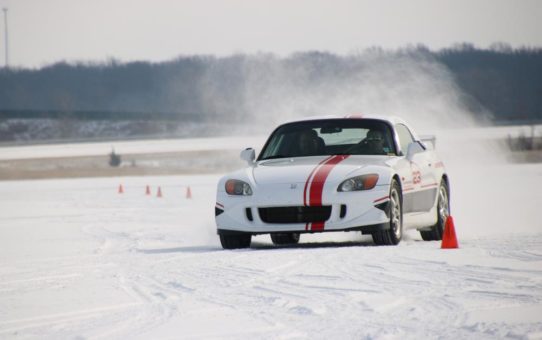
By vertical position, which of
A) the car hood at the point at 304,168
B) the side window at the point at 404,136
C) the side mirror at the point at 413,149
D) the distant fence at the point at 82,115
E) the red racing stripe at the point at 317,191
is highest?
the distant fence at the point at 82,115

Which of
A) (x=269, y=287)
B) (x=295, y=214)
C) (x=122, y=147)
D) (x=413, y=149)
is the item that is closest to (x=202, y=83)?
(x=122, y=147)

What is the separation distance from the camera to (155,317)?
6973 millimetres

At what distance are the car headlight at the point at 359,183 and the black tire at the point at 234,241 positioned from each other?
1220 millimetres

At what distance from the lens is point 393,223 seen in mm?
11398

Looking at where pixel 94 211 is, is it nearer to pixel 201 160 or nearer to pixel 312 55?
pixel 201 160

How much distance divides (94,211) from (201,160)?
122 feet

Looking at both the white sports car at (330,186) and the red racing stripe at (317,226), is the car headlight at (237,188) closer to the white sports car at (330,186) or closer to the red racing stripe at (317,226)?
the white sports car at (330,186)

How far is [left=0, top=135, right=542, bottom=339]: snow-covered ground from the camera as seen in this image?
6.43 meters

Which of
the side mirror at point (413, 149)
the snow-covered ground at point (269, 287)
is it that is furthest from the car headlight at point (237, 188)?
the side mirror at point (413, 149)

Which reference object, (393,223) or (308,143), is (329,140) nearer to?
(308,143)

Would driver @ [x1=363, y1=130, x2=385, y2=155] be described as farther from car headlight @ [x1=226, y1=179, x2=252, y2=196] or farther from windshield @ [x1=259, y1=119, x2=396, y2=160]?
car headlight @ [x1=226, y1=179, x2=252, y2=196]

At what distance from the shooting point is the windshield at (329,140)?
486 inches

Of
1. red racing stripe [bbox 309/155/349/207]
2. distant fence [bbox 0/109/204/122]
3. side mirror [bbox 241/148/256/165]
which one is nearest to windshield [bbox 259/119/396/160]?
side mirror [bbox 241/148/256/165]

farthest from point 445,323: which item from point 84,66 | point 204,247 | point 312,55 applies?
point 84,66
